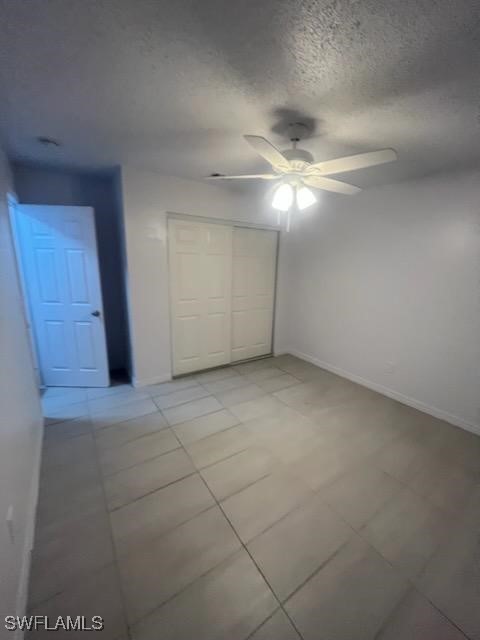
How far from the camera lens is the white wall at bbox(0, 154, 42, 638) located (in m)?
1.07

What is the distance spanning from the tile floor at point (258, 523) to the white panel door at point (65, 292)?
1.89ft

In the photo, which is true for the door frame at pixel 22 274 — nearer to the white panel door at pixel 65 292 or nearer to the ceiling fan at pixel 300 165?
the white panel door at pixel 65 292

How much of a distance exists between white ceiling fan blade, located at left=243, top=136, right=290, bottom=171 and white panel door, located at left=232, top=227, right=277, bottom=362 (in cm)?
191

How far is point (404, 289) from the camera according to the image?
2.79m

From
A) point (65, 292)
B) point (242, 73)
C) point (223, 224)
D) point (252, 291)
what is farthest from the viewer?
point (252, 291)

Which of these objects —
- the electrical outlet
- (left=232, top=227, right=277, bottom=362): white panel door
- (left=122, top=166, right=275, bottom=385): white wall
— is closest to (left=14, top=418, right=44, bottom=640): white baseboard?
the electrical outlet

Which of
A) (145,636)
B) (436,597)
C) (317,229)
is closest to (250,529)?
(145,636)

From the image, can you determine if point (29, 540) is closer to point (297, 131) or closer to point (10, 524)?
point (10, 524)

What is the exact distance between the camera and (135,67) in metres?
1.18

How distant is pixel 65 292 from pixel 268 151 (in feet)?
8.47

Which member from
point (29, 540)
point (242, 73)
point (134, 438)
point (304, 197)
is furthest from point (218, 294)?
point (29, 540)

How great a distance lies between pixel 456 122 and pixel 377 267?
1.58 metres

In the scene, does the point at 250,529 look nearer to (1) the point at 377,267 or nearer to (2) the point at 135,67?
(2) the point at 135,67
